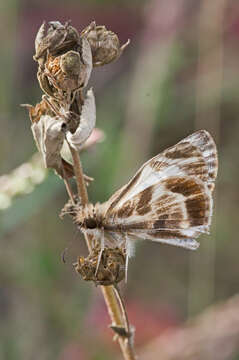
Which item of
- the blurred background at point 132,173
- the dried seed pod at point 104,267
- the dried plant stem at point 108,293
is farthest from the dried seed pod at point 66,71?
the blurred background at point 132,173

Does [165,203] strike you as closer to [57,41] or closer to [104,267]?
[104,267]

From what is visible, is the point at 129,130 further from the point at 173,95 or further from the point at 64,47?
the point at 64,47

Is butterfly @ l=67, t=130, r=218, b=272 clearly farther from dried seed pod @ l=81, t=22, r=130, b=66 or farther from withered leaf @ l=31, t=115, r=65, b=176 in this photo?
dried seed pod @ l=81, t=22, r=130, b=66

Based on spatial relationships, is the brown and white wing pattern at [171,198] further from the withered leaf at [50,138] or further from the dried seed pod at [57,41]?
the dried seed pod at [57,41]

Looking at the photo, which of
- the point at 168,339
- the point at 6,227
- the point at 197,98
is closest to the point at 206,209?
the point at 6,227

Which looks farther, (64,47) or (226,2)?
(226,2)

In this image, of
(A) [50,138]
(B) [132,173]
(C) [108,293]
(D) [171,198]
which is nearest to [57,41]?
(A) [50,138]
